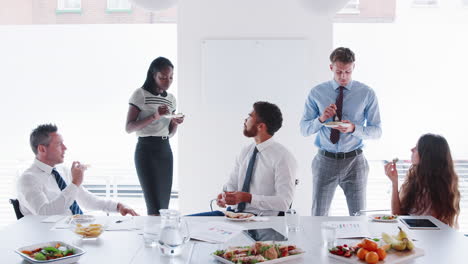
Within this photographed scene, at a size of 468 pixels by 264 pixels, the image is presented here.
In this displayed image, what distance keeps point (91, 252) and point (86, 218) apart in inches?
17.9

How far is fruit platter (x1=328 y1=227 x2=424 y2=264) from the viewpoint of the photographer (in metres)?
1.77

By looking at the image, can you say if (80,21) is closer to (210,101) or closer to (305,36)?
(210,101)

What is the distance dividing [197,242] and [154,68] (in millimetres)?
1739

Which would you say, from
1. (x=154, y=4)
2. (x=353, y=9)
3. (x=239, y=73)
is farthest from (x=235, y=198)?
(x=353, y=9)

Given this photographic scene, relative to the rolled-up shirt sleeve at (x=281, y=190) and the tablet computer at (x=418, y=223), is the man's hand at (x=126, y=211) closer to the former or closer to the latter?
the rolled-up shirt sleeve at (x=281, y=190)

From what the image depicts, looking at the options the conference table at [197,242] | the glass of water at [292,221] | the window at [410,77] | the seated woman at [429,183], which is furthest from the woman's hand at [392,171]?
the window at [410,77]

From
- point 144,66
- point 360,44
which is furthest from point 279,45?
point 144,66

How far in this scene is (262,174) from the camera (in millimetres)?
2947

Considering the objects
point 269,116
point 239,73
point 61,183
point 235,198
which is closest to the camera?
point 235,198

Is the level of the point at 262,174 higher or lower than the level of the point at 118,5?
lower

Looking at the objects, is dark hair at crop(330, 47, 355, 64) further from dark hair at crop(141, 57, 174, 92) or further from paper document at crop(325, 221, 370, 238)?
paper document at crop(325, 221, 370, 238)

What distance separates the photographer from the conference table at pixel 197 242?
186 centimetres

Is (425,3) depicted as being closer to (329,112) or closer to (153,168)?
(329,112)

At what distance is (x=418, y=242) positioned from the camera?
80.8 inches
